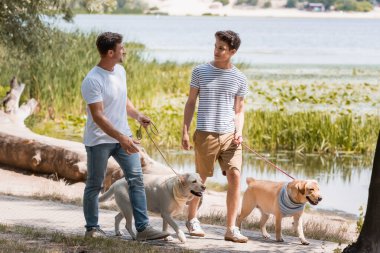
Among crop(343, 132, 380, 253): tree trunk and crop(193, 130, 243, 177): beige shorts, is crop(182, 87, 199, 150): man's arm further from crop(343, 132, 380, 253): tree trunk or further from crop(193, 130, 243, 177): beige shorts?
crop(343, 132, 380, 253): tree trunk

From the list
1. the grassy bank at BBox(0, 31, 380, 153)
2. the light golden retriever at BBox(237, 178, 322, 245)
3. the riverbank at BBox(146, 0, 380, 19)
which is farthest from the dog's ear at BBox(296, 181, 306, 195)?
the riverbank at BBox(146, 0, 380, 19)

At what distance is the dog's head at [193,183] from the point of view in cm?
867

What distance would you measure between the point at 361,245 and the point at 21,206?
419 centimetres

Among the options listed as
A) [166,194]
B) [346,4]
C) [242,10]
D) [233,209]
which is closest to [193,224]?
[233,209]

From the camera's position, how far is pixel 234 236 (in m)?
9.09

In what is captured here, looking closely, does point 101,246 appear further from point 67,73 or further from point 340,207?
point 67,73

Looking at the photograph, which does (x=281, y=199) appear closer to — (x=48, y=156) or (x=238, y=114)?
(x=238, y=114)

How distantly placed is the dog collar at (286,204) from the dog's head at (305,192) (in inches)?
2.8

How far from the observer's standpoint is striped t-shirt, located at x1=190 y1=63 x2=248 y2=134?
9.16 metres

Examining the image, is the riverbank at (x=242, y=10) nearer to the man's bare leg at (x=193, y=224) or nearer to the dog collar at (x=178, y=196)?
the man's bare leg at (x=193, y=224)

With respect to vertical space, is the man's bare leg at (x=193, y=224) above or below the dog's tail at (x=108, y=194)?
below

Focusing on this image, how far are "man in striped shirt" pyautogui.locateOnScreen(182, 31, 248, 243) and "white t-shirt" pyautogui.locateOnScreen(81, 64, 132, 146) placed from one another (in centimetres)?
83

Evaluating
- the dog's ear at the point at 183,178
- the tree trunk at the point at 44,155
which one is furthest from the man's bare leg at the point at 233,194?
the tree trunk at the point at 44,155

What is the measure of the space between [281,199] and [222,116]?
961 millimetres
